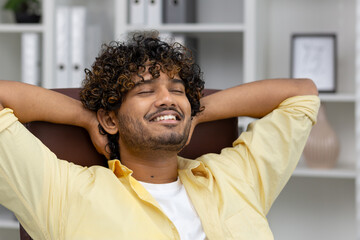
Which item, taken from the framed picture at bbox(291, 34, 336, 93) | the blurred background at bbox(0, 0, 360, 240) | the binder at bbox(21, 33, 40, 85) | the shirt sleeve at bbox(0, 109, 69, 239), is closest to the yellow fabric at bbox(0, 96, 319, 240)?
the shirt sleeve at bbox(0, 109, 69, 239)

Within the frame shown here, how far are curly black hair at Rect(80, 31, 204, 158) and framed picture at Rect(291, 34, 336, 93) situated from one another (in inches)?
47.8

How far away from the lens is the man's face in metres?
1.30

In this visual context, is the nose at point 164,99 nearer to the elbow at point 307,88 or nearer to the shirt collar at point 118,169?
the shirt collar at point 118,169

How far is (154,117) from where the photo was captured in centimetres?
131

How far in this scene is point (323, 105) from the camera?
2520 millimetres

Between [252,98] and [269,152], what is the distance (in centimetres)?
18

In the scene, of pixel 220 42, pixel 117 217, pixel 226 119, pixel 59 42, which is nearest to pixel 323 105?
pixel 220 42

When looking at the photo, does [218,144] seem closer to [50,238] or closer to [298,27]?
[50,238]

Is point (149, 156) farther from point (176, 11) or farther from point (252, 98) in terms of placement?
point (176, 11)

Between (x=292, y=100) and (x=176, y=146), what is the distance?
40 centimetres

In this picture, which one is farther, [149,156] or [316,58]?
[316,58]

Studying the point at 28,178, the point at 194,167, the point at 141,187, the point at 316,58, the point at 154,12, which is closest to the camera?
the point at 28,178

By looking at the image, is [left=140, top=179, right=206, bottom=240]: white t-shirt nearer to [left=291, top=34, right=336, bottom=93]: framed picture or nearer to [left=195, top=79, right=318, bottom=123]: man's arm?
[left=195, top=79, right=318, bottom=123]: man's arm

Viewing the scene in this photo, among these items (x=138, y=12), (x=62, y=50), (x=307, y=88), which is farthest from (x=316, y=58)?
(x=62, y=50)
